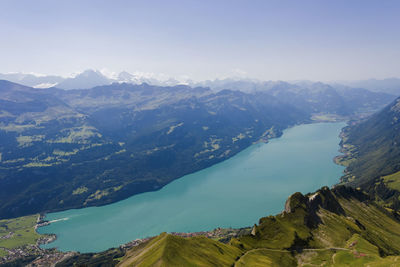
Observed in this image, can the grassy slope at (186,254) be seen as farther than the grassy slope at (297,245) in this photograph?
No

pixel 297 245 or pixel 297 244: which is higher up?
pixel 297 244

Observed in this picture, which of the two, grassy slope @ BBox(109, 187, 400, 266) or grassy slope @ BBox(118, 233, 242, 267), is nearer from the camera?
grassy slope @ BBox(118, 233, 242, 267)

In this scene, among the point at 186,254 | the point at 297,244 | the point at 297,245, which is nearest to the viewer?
the point at 186,254

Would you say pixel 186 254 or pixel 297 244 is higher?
pixel 186 254

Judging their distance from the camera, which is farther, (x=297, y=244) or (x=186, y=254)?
(x=297, y=244)

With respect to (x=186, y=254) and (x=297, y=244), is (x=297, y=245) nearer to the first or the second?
(x=297, y=244)

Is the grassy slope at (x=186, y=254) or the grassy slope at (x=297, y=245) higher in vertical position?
the grassy slope at (x=186, y=254)

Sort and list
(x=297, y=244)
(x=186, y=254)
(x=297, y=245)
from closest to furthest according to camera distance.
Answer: (x=186, y=254) < (x=297, y=245) < (x=297, y=244)

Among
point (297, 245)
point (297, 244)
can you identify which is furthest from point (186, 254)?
point (297, 244)

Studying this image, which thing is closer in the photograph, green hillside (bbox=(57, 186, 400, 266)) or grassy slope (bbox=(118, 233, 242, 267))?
grassy slope (bbox=(118, 233, 242, 267))

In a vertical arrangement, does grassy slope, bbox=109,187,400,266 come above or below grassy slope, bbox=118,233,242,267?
below

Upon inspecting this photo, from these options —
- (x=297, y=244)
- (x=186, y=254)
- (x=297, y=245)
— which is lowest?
(x=297, y=245)

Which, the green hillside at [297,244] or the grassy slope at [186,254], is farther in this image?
the green hillside at [297,244]
